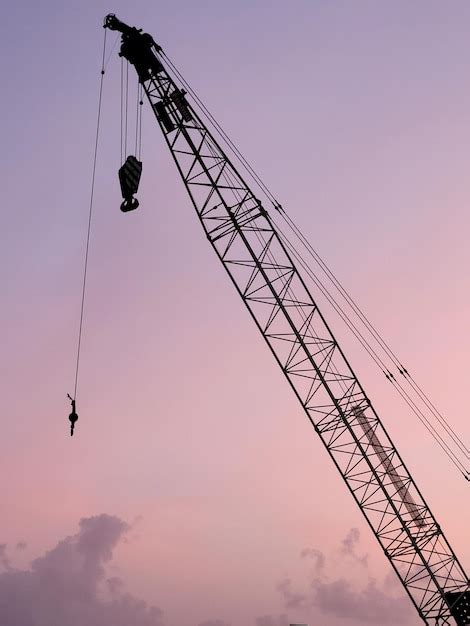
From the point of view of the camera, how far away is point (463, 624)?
102 feet

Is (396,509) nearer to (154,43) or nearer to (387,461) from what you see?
(387,461)

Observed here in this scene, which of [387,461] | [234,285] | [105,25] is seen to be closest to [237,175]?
[234,285]

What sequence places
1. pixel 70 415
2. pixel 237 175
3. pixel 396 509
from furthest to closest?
pixel 237 175 < pixel 396 509 < pixel 70 415

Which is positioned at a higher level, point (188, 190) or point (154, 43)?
point (154, 43)

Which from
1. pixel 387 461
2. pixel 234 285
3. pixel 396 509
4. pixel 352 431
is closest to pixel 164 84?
pixel 234 285

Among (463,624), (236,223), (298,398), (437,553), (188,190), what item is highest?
(188,190)

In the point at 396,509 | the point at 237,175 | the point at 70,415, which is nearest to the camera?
the point at 70,415

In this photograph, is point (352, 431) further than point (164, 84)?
No

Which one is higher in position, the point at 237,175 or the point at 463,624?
the point at 237,175

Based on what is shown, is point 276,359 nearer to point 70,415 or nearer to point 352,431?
point 352,431

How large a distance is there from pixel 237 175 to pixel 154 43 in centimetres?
932

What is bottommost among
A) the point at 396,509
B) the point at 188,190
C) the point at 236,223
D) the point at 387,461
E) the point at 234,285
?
the point at 396,509

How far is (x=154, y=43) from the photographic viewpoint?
110 ft

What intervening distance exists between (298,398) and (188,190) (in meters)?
13.4
